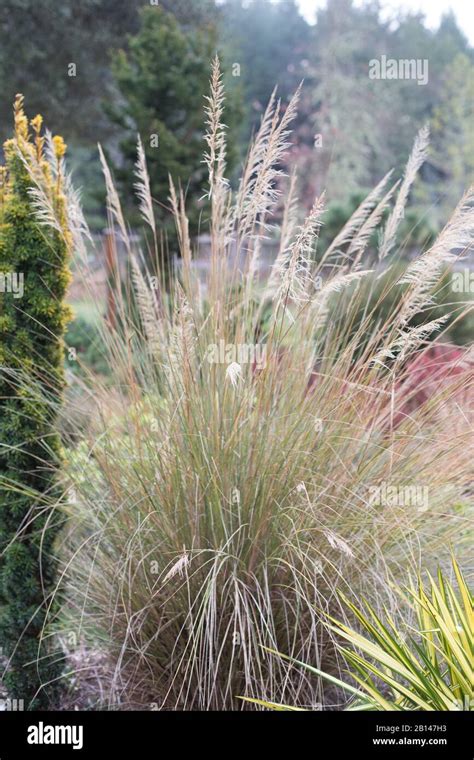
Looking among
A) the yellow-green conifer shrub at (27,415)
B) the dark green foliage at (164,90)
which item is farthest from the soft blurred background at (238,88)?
the yellow-green conifer shrub at (27,415)

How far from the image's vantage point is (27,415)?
296 centimetres

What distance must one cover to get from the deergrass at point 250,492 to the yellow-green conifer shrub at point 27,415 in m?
0.15

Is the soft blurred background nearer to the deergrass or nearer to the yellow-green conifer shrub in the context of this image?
the yellow-green conifer shrub

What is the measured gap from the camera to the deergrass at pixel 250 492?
8.43 feet

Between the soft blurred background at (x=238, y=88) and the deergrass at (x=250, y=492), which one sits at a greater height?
the soft blurred background at (x=238, y=88)

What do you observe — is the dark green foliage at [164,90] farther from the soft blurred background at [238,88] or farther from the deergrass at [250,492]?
the deergrass at [250,492]

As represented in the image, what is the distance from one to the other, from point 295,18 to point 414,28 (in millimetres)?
4744

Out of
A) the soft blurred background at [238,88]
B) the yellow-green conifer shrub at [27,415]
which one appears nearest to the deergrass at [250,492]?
the yellow-green conifer shrub at [27,415]

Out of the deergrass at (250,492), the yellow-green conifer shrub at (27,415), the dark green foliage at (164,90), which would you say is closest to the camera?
the deergrass at (250,492)

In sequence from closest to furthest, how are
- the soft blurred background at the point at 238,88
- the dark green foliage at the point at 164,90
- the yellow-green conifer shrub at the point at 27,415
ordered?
the yellow-green conifer shrub at the point at 27,415, the dark green foliage at the point at 164,90, the soft blurred background at the point at 238,88

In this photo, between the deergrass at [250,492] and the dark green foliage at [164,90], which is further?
the dark green foliage at [164,90]

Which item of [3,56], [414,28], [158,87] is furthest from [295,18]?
[158,87]

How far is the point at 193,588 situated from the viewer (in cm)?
267

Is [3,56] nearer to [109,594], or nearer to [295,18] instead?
[109,594]
